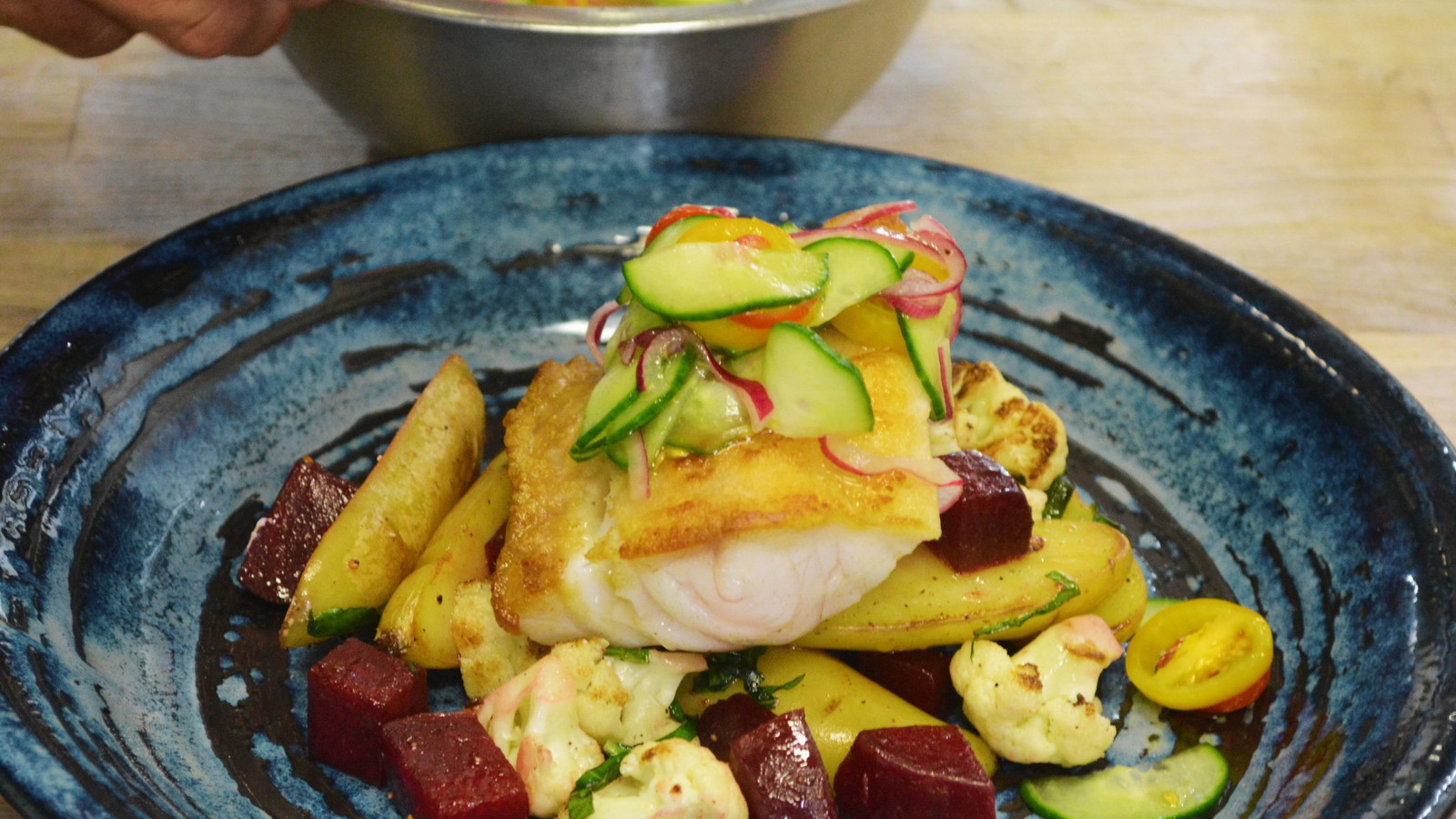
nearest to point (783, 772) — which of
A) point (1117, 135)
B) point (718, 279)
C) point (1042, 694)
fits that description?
point (1042, 694)

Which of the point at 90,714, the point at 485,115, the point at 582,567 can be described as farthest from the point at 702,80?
the point at 90,714

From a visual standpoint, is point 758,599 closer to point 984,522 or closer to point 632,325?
point 984,522

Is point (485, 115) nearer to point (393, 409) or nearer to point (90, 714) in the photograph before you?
point (393, 409)

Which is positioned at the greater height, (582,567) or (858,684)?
(582,567)

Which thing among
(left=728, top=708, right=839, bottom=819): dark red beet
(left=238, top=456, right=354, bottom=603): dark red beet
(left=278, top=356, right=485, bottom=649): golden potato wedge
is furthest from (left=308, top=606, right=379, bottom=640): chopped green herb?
(left=728, top=708, right=839, bottom=819): dark red beet

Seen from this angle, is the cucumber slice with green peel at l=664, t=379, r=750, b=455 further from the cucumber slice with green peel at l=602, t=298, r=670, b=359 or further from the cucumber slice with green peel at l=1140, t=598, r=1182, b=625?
the cucumber slice with green peel at l=1140, t=598, r=1182, b=625

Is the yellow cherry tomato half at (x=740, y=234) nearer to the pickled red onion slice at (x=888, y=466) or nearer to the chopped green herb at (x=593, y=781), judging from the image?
the pickled red onion slice at (x=888, y=466)

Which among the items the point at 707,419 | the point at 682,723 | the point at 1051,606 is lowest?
the point at 682,723

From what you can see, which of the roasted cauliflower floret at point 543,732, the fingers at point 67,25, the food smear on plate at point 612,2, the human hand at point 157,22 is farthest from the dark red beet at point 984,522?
the fingers at point 67,25
